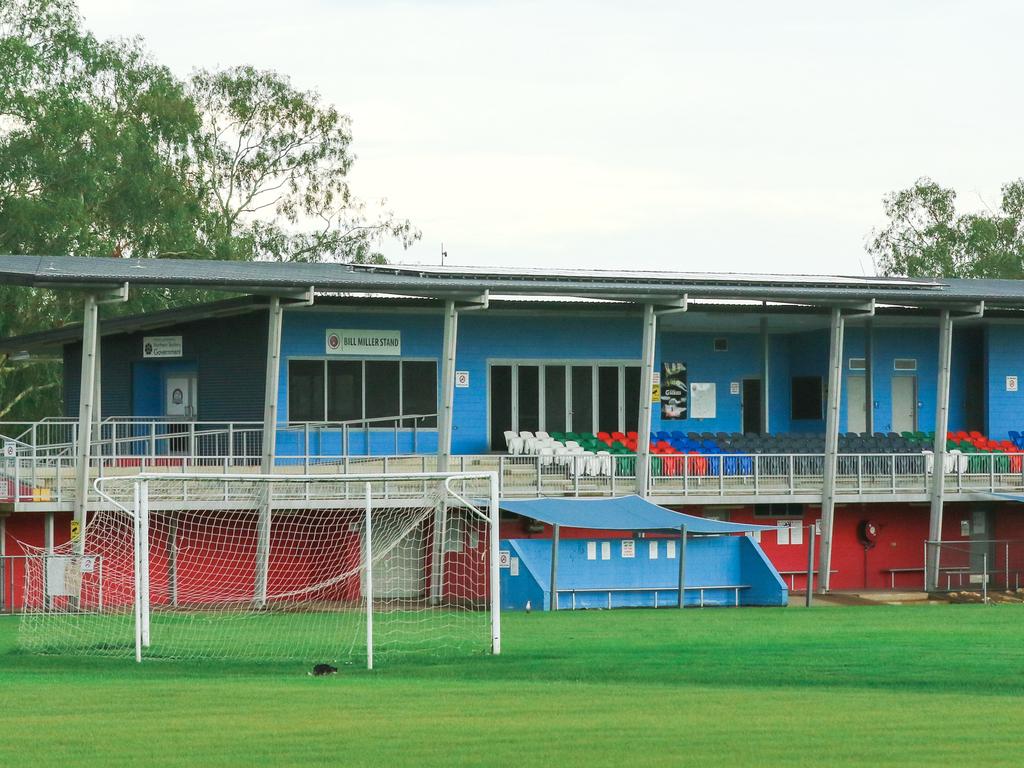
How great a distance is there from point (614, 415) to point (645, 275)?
599cm

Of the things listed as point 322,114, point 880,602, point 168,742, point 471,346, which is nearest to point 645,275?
point 471,346

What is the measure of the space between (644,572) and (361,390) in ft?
26.5

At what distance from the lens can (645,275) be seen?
3322 centimetres

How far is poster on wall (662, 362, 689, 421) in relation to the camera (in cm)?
4009

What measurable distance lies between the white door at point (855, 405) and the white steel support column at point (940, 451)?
217 inches

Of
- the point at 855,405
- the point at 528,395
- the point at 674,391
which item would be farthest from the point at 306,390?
the point at 855,405

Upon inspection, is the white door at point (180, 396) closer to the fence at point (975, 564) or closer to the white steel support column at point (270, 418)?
the white steel support column at point (270, 418)

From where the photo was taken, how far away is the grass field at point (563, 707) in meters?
12.1

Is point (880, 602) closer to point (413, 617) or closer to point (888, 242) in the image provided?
point (413, 617)

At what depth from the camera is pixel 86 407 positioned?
Answer: 92.0 feet

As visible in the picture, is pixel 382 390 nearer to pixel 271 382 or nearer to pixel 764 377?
pixel 271 382

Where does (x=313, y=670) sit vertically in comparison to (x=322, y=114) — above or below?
Answer: below

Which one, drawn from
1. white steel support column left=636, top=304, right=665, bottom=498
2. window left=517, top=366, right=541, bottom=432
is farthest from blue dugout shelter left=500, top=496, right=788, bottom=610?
window left=517, top=366, right=541, bottom=432

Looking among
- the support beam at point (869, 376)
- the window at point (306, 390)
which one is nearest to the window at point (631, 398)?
the support beam at point (869, 376)
